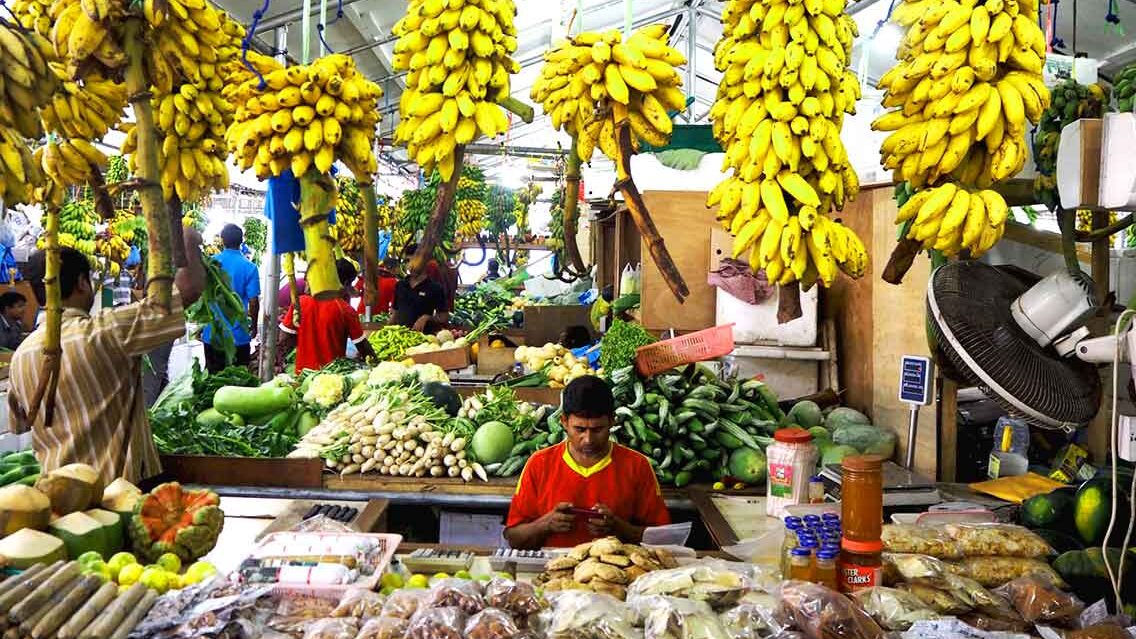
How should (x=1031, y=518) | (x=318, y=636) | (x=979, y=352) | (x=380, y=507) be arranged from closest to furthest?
(x=318, y=636)
(x=979, y=352)
(x=1031, y=518)
(x=380, y=507)

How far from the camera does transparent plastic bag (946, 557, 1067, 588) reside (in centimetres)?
207

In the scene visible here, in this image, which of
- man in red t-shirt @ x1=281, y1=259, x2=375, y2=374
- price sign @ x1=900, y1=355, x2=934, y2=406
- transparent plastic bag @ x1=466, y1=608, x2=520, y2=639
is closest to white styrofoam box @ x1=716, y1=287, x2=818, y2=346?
price sign @ x1=900, y1=355, x2=934, y2=406

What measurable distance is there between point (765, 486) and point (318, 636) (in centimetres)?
246

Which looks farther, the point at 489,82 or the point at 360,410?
the point at 360,410

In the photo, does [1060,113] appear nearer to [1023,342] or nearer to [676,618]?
[1023,342]

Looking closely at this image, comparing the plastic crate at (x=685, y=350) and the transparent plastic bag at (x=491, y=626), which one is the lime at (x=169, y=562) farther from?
the plastic crate at (x=685, y=350)

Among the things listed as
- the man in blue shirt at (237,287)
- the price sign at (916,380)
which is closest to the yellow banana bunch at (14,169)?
the price sign at (916,380)

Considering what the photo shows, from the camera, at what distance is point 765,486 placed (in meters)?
3.67

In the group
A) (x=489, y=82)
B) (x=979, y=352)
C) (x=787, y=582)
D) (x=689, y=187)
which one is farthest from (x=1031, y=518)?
(x=689, y=187)

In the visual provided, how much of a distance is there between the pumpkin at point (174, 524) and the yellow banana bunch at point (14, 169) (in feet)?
3.72

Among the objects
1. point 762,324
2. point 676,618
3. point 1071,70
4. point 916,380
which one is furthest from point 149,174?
point 762,324

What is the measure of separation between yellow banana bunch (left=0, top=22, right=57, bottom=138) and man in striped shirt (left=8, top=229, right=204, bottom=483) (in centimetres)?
160

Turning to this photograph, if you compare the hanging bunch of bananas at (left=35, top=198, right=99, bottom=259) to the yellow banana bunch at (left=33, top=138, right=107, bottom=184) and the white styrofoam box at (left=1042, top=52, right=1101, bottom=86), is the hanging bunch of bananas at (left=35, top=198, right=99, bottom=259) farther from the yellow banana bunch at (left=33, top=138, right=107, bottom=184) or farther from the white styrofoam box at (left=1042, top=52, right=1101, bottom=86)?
the white styrofoam box at (left=1042, top=52, right=1101, bottom=86)

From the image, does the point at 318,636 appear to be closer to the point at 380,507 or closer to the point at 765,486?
the point at 380,507
